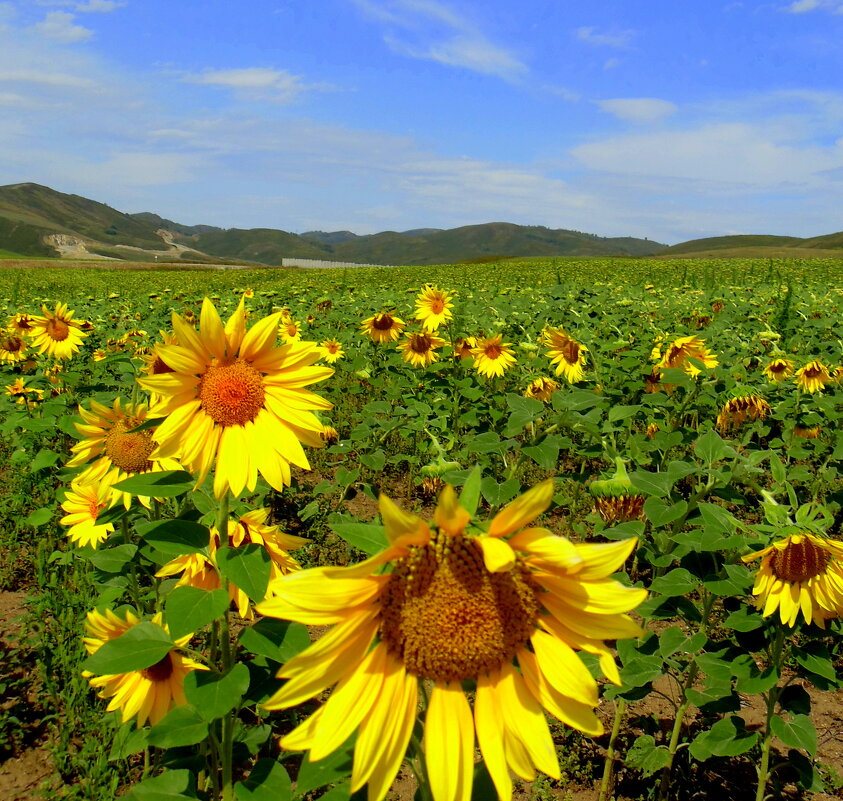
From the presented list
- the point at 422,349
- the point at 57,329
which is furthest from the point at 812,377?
the point at 57,329

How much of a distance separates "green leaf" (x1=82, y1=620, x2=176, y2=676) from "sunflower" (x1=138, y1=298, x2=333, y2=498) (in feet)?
1.19

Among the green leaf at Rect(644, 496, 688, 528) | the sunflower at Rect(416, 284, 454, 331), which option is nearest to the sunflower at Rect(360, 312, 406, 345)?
the sunflower at Rect(416, 284, 454, 331)

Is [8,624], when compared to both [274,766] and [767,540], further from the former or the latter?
[767,540]

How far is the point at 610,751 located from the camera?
219cm

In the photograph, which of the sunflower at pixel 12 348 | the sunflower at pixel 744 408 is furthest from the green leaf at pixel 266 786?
the sunflower at pixel 12 348

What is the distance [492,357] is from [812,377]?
2236 millimetres

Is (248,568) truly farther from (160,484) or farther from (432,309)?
(432,309)

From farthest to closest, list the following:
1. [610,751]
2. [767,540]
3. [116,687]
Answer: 1. [610,751]
2. [116,687]
3. [767,540]

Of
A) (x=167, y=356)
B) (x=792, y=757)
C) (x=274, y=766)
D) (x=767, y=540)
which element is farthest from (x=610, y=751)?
(x=167, y=356)

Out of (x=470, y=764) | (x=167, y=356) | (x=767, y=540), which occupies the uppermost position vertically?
(x=167, y=356)

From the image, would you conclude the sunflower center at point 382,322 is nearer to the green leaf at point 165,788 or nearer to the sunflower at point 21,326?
the sunflower at point 21,326

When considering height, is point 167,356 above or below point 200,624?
above

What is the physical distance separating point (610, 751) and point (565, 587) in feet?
5.48

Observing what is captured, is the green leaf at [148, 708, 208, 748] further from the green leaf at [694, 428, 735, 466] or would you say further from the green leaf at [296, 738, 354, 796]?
the green leaf at [694, 428, 735, 466]
